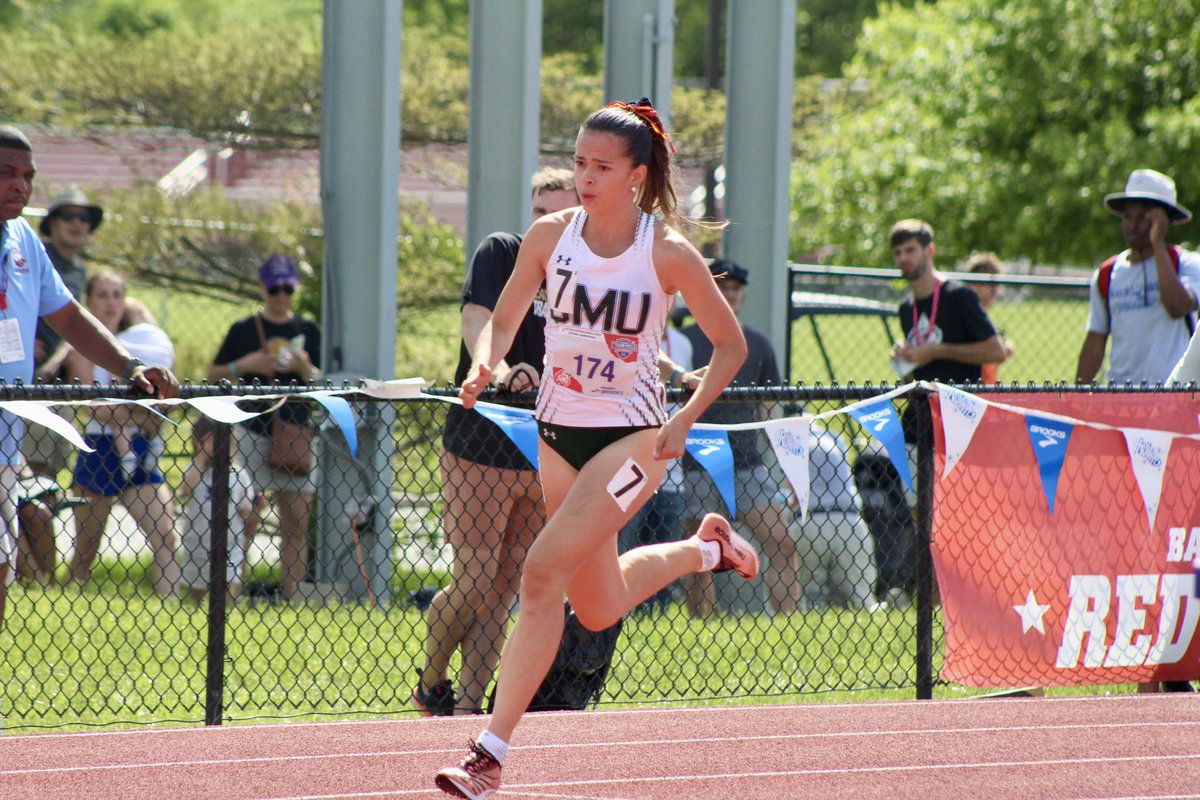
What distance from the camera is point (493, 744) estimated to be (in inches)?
181

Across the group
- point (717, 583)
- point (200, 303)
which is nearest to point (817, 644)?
point (717, 583)

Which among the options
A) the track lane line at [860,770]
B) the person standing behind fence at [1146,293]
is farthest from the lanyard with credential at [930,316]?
the track lane line at [860,770]

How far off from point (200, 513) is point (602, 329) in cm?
385

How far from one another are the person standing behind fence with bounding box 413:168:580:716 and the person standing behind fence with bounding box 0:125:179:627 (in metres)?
1.14

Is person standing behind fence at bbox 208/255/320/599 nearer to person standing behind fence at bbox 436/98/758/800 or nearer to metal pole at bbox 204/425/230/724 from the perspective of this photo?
metal pole at bbox 204/425/230/724

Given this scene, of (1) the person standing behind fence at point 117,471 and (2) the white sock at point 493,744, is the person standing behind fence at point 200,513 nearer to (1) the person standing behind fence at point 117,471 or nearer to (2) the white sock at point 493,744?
(1) the person standing behind fence at point 117,471

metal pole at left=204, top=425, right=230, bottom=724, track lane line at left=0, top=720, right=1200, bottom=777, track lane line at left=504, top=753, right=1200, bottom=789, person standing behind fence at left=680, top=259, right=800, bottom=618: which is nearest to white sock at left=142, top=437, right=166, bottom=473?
metal pole at left=204, top=425, right=230, bottom=724

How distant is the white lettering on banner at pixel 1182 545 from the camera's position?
22.8ft

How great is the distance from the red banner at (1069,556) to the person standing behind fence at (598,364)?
7.18 ft

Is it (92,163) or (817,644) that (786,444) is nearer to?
(817,644)

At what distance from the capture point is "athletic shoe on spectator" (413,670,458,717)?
635 cm

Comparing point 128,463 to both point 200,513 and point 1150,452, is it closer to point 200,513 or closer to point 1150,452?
point 200,513

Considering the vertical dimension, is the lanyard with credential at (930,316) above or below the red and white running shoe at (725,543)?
above

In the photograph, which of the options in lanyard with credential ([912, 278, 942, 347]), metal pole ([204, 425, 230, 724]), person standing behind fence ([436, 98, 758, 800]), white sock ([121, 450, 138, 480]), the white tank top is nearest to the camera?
person standing behind fence ([436, 98, 758, 800])
